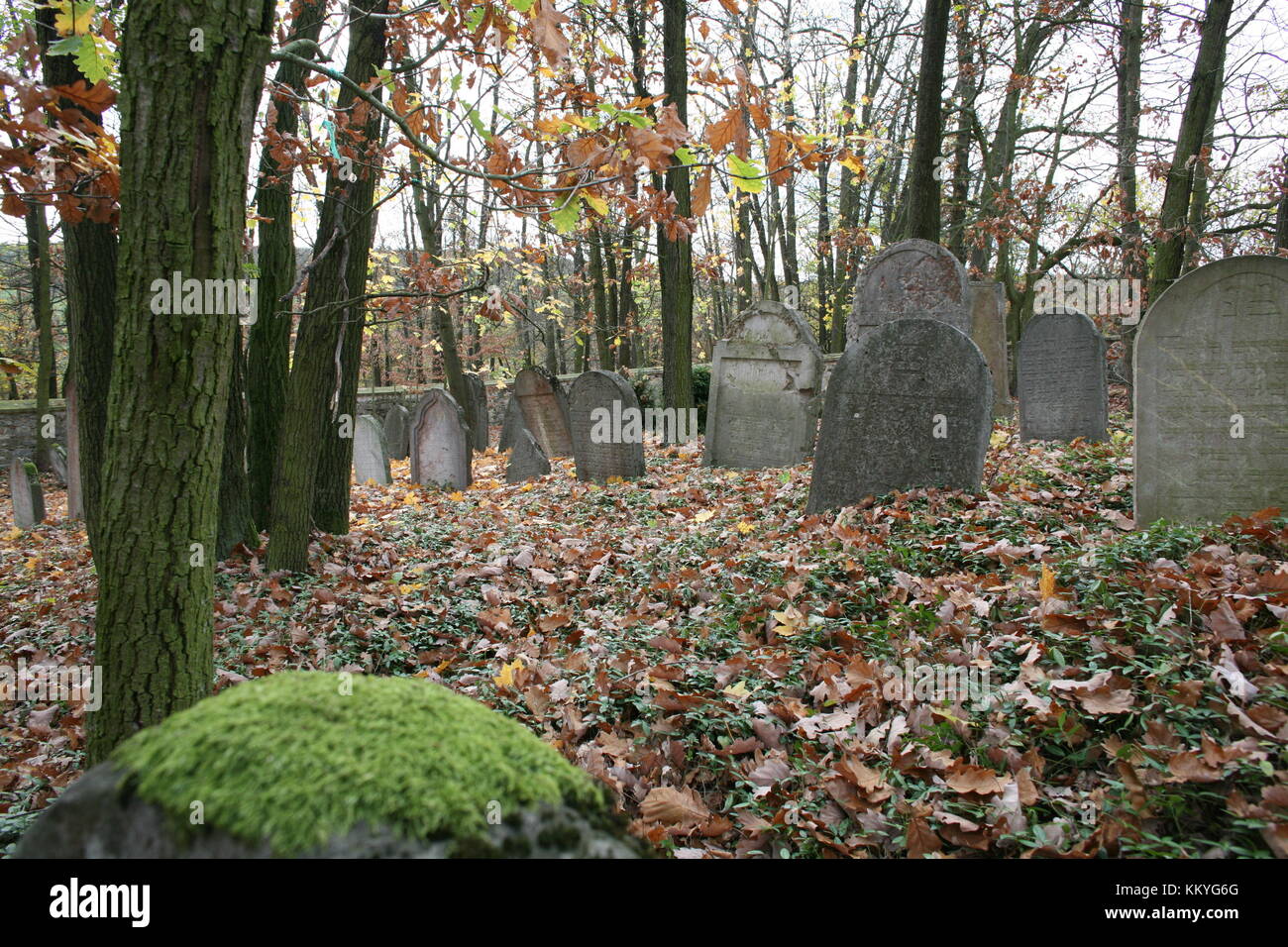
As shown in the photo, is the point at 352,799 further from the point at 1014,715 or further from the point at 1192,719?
the point at 1192,719

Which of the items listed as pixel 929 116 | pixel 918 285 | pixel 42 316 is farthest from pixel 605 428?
pixel 42 316

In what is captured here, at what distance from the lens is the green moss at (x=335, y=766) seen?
110 cm

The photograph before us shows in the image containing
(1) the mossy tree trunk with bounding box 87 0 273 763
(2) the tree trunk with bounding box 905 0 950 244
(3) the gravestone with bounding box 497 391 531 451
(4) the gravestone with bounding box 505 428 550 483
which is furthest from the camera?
(3) the gravestone with bounding box 497 391 531 451

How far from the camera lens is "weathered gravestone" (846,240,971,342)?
32.7 ft

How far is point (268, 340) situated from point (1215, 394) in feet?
24.0

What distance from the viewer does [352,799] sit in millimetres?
1123

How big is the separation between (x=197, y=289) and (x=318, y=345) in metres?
4.07

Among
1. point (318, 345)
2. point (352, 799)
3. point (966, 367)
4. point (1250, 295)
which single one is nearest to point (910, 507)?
point (966, 367)

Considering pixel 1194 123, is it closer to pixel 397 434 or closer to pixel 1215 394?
pixel 1215 394

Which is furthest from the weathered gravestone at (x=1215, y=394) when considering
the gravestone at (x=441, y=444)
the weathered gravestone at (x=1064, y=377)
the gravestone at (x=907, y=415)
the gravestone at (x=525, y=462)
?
the gravestone at (x=441, y=444)

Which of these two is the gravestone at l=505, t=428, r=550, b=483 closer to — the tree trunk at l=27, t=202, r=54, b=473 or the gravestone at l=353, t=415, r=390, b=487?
the gravestone at l=353, t=415, r=390, b=487

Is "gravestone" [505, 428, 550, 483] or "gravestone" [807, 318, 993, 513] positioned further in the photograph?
"gravestone" [505, 428, 550, 483]

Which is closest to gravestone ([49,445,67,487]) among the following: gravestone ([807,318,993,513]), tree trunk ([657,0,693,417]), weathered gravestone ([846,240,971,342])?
tree trunk ([657,0,693,417])

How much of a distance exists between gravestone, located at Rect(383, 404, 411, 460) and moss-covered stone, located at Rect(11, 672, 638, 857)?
15052 mm
